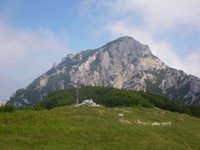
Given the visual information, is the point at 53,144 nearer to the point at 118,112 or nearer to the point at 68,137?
the point at 68,137

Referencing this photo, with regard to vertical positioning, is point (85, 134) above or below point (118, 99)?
below

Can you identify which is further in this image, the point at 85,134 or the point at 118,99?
the point at 118,99

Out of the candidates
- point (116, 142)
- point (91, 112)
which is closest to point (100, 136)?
point (116, 142)

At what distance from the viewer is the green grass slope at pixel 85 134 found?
148 feet

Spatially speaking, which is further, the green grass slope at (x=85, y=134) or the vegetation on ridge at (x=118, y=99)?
the vegetation on ridge at (x=118, y=99)

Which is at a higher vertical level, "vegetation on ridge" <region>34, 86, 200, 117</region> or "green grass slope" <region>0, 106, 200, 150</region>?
"vegetation on ridge" <region>34, 86, 200, 117</region>

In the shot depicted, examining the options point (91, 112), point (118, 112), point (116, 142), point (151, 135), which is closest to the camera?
point (116, 142)

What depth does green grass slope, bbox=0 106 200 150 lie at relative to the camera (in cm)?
4503

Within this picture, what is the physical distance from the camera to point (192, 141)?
54.3m

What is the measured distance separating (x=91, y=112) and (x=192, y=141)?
2142cm

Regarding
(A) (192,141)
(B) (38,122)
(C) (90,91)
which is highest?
(C) (90,91)

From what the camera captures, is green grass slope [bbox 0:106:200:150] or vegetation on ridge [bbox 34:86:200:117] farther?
vegetation on ridge [bbox 34:86:200:117]

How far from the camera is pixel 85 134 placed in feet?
163

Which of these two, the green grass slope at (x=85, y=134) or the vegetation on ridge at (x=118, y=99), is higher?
the vegetation on ridge at (x=118, y=99)
